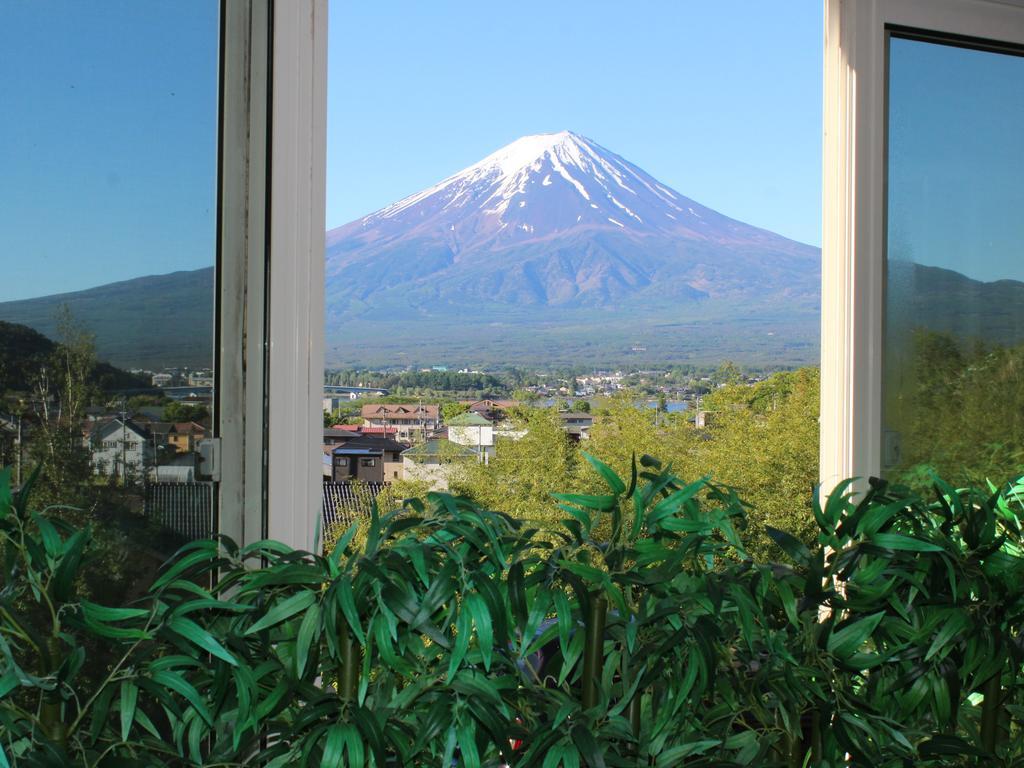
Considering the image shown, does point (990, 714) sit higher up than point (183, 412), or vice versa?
point (183, 412)

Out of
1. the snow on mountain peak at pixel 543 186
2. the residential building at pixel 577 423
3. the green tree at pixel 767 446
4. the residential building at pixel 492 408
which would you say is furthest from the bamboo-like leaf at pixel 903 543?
the snow on mountain peak at pixel 543 186

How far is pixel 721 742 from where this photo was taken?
92 centimetres

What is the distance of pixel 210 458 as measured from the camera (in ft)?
4.28

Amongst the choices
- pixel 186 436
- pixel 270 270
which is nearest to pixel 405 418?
pixel 270 270

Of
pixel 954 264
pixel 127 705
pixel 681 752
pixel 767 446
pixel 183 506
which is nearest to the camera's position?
pixel 127 705

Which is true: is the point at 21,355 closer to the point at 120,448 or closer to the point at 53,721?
the point at 120,448

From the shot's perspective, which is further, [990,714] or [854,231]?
[854,231]

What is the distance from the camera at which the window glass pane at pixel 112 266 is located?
979 millimetres

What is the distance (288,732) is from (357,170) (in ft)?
34.7

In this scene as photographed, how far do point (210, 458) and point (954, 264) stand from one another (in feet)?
5.71

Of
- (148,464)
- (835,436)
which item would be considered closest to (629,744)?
(148,464)

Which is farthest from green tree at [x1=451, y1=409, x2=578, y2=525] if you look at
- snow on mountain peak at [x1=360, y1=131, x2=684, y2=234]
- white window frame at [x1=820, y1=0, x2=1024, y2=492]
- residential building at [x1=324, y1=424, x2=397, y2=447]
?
white window frame at [x1=820, y1=0, x2=1024, y2=492]

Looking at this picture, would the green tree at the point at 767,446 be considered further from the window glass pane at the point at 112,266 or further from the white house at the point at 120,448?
the white house at the point at 120,448

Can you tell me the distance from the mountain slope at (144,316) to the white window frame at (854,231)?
51.2 inches
